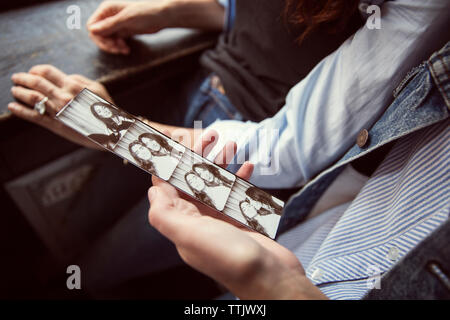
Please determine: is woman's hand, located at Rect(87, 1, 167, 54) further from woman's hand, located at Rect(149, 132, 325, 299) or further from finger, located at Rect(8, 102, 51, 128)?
woman's hand, located at Rect(149, 132, 325, 299)

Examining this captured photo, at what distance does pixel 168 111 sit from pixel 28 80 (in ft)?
1.78

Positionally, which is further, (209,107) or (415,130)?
(209,107)

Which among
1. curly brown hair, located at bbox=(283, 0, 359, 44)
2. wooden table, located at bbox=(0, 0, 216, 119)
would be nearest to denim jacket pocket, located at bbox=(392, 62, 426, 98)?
curly brown hair, located at bbox=(283, 0, 359, 44)

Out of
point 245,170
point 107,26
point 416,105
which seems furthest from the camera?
point 107,26

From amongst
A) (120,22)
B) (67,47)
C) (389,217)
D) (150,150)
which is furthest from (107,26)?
(389,217)

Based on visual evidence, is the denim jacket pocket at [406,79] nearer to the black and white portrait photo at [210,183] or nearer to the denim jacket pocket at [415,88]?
the denim jacket pocket at [415,88]

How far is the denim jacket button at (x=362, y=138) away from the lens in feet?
2.08

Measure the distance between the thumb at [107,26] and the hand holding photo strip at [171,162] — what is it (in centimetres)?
38

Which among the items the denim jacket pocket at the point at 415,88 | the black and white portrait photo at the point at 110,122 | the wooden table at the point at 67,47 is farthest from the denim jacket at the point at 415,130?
the wooden table at the point at 67,47

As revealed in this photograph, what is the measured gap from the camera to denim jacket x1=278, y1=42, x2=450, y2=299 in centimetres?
44

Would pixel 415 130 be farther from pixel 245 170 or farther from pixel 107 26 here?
pixel 107 26

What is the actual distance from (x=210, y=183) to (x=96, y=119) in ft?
0.97

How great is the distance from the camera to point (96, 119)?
61 cm

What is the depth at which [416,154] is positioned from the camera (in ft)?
1.99
